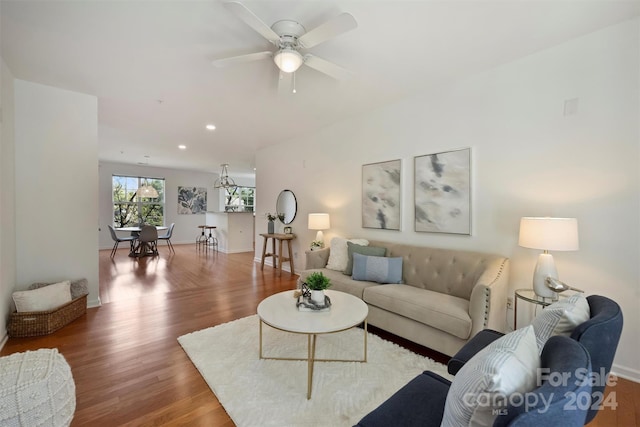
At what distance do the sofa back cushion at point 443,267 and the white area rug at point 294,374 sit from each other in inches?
29.6

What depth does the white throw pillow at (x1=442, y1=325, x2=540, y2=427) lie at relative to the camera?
2.43 feet

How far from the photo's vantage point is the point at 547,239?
79.4 inches

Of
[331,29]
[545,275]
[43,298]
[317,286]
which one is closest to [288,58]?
[331,29]

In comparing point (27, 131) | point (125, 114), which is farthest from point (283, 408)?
point (125, 114)

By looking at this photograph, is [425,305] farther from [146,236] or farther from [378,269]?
[146,236]

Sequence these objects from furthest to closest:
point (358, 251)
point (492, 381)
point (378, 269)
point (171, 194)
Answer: point (171, 194), point (358, 251), point (378, 269), point (492, 381)

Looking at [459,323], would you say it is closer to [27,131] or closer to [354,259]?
[354,259]

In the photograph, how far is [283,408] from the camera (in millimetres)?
1717

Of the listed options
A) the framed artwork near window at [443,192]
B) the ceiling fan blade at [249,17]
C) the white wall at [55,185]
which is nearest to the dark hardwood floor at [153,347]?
the white wall at [55,185]

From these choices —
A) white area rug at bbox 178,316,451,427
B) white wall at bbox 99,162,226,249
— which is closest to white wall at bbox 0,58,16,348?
white area rug at bbox 178,316,451,427

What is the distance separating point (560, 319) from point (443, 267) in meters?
1.65

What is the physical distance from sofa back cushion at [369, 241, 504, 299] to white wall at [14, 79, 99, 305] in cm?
391

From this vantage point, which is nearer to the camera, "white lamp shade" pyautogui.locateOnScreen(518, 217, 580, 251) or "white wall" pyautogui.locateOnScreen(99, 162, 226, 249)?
"white lamp shade" pyautogui.locateOnScreen(518, 217, 580, 251)

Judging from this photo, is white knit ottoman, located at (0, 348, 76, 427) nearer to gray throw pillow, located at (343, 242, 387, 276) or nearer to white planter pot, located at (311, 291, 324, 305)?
white planter pot, located at (311, 291, 324, 305)
